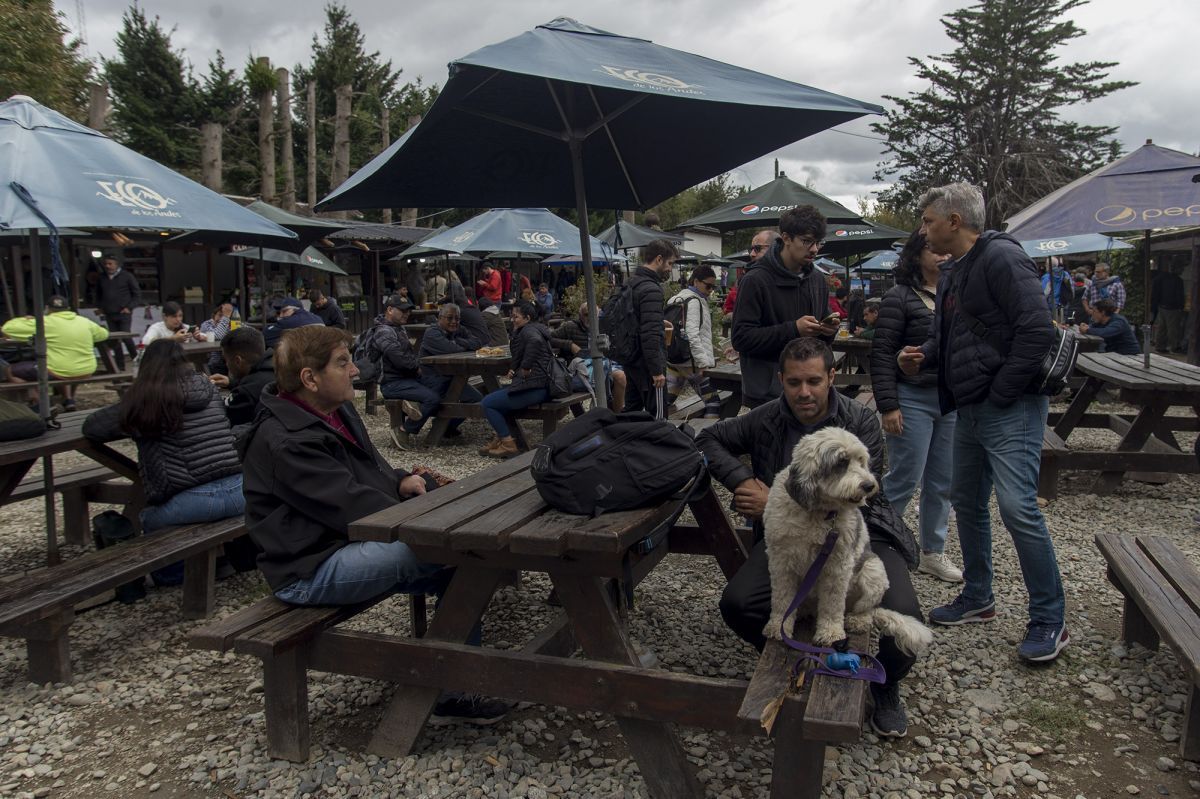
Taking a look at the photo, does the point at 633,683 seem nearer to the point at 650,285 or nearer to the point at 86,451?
the point at 86,451

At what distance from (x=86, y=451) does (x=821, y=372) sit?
406 cm

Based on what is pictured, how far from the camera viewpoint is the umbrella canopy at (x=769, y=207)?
10000 millimetres

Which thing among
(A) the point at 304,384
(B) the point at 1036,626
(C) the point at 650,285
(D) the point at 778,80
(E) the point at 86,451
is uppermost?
(D) the point at 778,80

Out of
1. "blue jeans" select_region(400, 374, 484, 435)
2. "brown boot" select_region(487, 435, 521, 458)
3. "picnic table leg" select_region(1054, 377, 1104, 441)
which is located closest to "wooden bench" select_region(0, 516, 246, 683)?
"brown boot" select_region(487, 435, 521, 458)

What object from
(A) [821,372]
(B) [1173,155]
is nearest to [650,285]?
(A) [821,372]

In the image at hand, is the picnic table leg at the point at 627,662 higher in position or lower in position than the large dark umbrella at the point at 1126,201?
lower

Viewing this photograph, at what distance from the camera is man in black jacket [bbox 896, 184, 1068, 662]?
3.31m

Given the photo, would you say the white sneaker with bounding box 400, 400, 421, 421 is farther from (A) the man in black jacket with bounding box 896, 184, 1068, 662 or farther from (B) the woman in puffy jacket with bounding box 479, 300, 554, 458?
(A) the man in black jacket with bounding box 896, 184, 1068, 662

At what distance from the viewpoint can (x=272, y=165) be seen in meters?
23.6

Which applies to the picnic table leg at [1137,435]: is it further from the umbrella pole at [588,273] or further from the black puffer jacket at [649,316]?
the umbrella pole at [588,273]

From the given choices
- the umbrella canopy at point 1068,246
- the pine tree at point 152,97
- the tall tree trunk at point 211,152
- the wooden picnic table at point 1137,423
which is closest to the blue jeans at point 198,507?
the wooden picnic table at point 1137,423

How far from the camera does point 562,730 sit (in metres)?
3.08

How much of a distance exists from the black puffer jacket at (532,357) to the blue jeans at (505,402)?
0.22ft

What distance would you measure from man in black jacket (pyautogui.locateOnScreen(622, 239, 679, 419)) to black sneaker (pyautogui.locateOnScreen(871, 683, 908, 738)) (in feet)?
11.4
